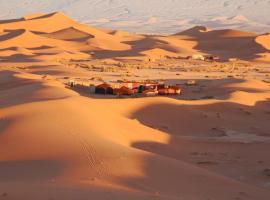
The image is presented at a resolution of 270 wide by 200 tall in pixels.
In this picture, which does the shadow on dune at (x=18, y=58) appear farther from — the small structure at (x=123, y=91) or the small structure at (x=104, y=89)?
the small structure at (x=123, y=91)

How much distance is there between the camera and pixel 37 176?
9.82 meters

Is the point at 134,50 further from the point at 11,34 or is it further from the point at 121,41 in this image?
the point at 11,34

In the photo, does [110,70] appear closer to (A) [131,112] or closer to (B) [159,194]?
(A) [131,112]

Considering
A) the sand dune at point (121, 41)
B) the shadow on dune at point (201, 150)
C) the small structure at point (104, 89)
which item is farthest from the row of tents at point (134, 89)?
the sand dune at point (121, 41)

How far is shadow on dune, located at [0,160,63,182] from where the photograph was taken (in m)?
9.74

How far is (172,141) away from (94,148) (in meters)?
4.26

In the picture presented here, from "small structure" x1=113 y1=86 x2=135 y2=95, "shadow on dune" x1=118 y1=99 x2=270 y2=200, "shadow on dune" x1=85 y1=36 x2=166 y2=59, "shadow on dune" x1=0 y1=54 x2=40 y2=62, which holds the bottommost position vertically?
"shadow on dune" x1=118 y1=99 x2=270 y2=200

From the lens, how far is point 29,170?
10.4 meters

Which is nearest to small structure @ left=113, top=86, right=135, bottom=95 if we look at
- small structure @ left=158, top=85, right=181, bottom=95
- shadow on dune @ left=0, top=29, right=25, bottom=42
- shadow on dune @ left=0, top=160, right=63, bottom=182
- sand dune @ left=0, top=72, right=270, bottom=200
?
small structure @ left=158, top=85, right=181, bottom=95

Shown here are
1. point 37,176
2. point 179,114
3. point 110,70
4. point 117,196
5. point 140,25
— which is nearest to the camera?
point 117,196

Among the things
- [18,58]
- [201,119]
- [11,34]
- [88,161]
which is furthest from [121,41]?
[88,161]

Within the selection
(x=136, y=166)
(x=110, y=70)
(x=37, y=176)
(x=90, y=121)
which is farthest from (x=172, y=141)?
(x=110, y=70)

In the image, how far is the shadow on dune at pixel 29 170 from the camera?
384 inches

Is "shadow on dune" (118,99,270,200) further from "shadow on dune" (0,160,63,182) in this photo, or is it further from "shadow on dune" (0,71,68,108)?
"shadow on dune" (0,71,68,108)
